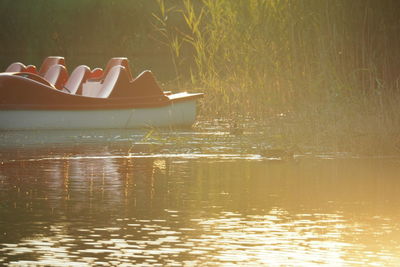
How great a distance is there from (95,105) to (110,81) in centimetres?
55

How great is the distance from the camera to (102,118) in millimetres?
17906

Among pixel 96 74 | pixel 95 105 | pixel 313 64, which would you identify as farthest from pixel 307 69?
pixel 96 74

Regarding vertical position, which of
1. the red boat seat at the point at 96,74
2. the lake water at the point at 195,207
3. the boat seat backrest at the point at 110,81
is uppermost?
the red boat seat at the point at 96,74

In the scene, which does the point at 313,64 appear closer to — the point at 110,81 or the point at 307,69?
the point at 307,69

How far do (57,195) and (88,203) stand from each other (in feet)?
1.83

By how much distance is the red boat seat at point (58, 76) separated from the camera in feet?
63.7

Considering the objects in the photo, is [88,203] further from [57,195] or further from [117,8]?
[117,8]

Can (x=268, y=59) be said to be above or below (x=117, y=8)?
below

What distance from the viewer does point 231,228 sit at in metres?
8.68

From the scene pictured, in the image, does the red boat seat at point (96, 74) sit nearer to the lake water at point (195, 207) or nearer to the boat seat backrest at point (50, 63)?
the boat seat backrest at point (50, 63)

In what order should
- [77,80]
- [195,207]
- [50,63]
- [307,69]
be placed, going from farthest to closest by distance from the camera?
[50,63]
[77,80]
[307,69]
[195,207]

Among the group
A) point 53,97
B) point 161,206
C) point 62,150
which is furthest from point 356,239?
point 53,97

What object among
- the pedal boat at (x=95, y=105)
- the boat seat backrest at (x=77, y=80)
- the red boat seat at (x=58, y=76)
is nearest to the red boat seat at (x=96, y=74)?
the boat seat backrest at (x=77, y=80)

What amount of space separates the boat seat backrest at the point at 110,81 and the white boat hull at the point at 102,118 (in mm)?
360
